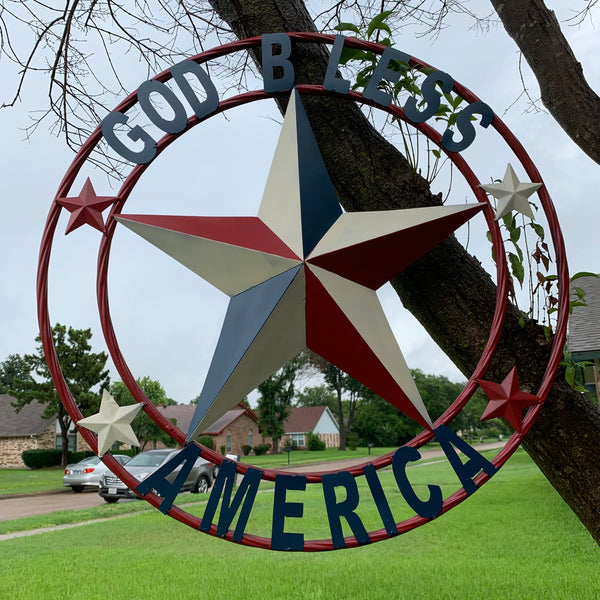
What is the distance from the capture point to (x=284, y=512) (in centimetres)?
228

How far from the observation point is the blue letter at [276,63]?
2574 mm

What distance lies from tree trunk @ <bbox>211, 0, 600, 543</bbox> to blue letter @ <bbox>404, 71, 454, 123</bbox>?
262 millimetres

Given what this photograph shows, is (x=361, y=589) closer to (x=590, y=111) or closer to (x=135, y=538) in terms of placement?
(x=590, y=111)

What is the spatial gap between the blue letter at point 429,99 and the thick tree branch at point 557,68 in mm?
1072

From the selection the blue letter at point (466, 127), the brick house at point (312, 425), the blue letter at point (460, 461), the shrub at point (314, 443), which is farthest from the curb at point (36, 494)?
the brick house at point (312, 425)

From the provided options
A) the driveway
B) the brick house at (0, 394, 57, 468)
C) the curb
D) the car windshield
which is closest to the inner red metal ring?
the driveway

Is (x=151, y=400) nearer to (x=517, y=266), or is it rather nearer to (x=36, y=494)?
(x=36, y=494)

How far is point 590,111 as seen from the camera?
10.7 feet

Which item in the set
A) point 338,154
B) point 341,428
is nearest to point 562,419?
point 338,154

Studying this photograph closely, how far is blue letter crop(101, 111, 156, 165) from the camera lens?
250cm

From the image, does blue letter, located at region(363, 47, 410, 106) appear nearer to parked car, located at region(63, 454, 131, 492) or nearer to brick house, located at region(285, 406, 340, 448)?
parked car, located at region(63, 454, 131, 492)

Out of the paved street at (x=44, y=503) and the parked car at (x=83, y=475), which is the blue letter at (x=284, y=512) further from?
the parked car at (x=83, y=475)

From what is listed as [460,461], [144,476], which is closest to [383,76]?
[460,461]

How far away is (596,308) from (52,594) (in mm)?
12043
